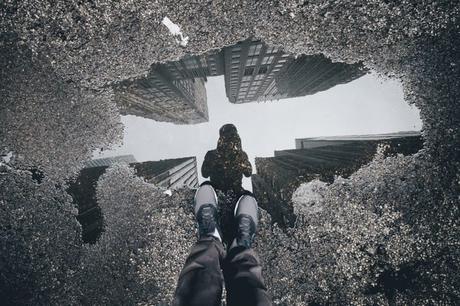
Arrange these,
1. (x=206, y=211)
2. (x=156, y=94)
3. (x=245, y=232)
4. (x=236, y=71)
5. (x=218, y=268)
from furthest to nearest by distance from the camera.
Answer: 1. (x=236, y=71)
2. (x=156, y=94)
3. (x=206, y=211)
4. (x=245, y=232)
5. (x=218, y=268)

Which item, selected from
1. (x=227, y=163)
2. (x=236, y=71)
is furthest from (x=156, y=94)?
(x=227, y=163)

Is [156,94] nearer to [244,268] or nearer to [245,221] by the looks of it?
[245,221]

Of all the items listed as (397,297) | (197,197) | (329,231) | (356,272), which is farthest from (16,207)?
(397,297)

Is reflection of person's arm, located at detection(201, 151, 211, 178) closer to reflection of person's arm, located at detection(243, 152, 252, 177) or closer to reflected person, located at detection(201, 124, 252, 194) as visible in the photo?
reflected person, located at detection(201, 124, 252, 194)

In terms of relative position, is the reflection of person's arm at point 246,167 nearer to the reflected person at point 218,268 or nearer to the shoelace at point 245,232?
the reflected person at point 218,268

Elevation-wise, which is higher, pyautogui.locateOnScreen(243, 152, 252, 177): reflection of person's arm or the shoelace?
pyautogui.locateOnScreen(243, 152, 252, 177): reflection of person's arm

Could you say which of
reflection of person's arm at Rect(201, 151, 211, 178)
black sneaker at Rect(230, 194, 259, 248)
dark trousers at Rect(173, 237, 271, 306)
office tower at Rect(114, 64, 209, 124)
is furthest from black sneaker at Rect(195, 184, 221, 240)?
office tower at Rect(114, 64, 209, 124)

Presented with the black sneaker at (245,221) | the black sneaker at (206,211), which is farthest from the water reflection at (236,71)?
the black sneaker at (245,221)

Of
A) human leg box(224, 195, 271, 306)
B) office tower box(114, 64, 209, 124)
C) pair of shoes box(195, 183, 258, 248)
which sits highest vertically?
office tower box(114, 64, 209, 124)

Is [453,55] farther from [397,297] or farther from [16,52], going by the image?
[16,52]
